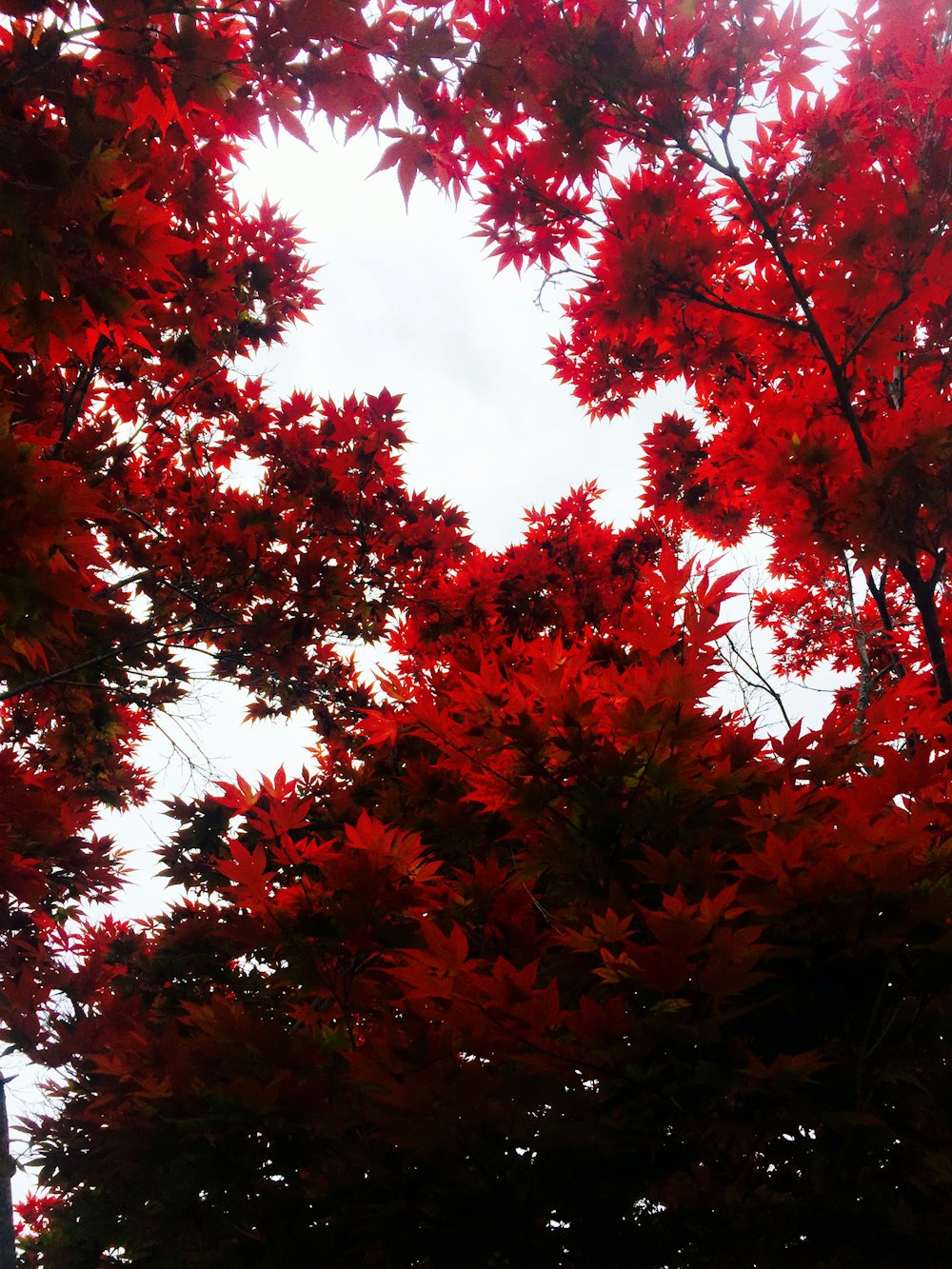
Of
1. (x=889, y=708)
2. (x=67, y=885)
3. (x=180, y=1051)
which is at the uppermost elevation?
(x=67, y=885)

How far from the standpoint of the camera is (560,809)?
7.24 feet

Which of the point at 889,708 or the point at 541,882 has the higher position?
the point at 889,708

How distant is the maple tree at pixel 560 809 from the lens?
1626 millimetres

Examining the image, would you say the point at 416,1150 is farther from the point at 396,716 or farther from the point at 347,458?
the point at 347,458

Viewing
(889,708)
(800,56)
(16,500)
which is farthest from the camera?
(800,56)

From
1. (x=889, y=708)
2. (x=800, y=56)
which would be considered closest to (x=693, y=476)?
(x=800, y=56)

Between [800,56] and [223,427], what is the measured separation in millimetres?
4973

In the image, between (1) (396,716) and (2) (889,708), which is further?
(1) (396,716)

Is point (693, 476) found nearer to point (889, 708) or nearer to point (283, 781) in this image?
point (889, 708)

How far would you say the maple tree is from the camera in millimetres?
1626

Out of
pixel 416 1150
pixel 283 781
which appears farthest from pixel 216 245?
pixel 416 1150

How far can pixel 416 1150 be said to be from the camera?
1587 mm

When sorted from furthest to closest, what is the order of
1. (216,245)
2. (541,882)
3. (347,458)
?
1. (347,458)
2. (216,245)
3. (541,882)

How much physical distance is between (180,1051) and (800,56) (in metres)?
4.78
